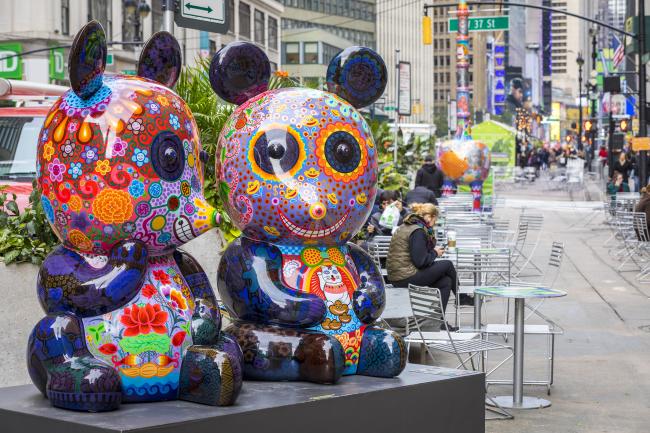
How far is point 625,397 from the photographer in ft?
28.6

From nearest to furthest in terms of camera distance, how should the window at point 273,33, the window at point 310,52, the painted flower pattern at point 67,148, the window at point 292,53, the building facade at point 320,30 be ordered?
the painted flower pattern at point 67,148 → the window at point 273,33 → the window at point 310,52 → the building facade at point 320,30 → the window at point 292,53

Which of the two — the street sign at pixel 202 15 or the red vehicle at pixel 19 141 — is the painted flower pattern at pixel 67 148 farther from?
the red vehicle at pixel 19 141

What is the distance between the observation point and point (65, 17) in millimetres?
45312

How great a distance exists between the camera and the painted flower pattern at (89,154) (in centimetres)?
491

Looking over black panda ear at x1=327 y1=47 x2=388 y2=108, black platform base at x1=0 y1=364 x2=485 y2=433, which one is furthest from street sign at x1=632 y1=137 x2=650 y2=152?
black platform base at x1=0 y1=364 x2=485 y2=433

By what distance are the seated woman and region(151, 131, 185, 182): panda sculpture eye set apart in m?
5.32

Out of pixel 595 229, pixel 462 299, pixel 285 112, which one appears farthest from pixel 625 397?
pixel 595 229

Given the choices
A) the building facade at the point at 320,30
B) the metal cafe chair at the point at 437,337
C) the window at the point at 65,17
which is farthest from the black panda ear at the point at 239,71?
the building facade at the point at 320,30

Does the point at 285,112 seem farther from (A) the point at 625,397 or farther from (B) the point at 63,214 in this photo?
(A) the point at 625,397

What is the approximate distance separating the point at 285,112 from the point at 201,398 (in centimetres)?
156

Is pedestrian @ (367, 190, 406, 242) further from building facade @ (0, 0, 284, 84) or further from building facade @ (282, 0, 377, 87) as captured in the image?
building facade @ (282, 0, 377, 87)

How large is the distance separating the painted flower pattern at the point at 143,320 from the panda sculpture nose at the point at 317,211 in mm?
947

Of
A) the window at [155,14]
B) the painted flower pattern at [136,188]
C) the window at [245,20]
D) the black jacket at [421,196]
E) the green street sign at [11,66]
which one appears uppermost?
the window at [245,20]

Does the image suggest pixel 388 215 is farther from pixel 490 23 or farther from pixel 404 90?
pixel 490 23
